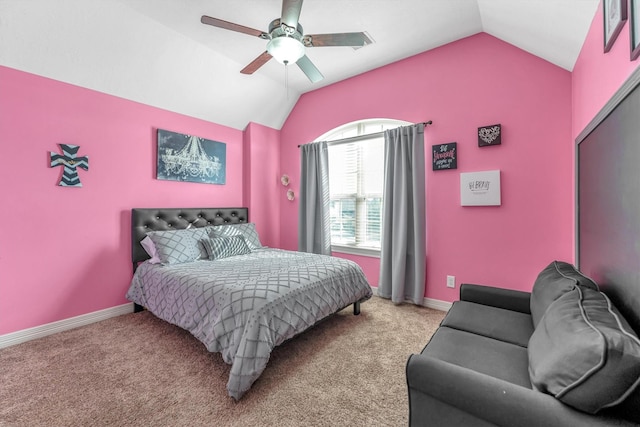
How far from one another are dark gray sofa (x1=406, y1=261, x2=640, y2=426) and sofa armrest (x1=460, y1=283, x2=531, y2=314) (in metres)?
0.35

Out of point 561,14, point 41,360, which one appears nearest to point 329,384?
point 41,360

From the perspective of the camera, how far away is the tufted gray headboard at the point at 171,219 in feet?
9.66

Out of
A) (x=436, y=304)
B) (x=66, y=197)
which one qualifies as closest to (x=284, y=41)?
(x=66, y=197)

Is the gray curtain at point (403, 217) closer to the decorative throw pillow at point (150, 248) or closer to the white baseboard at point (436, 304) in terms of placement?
the white baseboard at point (436, 304)

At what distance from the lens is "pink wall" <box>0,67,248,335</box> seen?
2.27 m

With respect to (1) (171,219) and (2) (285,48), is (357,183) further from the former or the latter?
(1) (171,219)

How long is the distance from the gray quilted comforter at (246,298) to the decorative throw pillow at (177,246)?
6.0 inches

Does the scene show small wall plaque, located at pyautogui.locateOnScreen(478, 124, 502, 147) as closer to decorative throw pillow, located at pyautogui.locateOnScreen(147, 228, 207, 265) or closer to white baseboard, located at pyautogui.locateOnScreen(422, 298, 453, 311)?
white baseboard, located at pyautogui.locateOnScreen(422, 298, 453, 311)

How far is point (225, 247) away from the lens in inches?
119

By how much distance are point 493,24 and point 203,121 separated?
134 inches

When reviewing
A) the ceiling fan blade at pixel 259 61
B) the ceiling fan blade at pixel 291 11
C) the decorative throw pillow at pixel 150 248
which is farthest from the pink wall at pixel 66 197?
the ceiling fan blade at pixel 291 11

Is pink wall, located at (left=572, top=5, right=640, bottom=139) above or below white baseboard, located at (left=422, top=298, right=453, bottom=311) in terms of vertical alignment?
above

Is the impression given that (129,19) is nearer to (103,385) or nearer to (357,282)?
(103,385)

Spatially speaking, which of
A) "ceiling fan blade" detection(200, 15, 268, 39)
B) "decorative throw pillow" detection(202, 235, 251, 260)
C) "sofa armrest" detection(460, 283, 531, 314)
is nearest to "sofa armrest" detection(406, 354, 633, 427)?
"sofa armrest" detection(460, 283, 531, 314)
